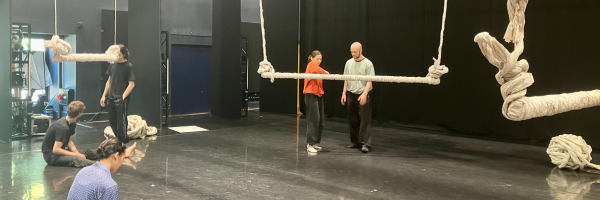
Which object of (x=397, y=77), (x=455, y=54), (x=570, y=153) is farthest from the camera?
(x=455, y=54)

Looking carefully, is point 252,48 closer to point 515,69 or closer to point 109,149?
point 515,69

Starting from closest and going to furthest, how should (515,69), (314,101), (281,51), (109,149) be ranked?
(109,149)
(515,69)
(314,101)
(281,51)

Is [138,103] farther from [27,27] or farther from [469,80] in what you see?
[469,80]

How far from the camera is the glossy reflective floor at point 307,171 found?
399 cm

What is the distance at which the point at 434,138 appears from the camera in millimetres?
6949

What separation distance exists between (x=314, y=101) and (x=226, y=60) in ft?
12.2

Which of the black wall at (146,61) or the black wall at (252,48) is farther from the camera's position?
the black wall at (252,48)

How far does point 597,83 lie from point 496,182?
7.94 feet

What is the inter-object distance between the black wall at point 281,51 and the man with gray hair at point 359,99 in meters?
3.73

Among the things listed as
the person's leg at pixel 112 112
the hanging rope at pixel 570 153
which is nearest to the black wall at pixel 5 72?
the person's leg at pixel 112 112

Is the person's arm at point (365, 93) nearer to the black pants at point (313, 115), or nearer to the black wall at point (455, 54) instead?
the black pants at point (313, 115)

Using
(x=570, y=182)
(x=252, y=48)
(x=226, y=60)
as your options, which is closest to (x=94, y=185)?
(x=570, y=182)

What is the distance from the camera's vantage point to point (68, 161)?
474cm

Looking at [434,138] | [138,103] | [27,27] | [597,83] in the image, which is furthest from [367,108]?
[27,27]
